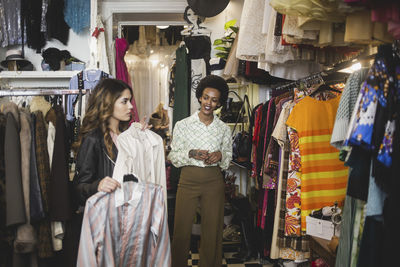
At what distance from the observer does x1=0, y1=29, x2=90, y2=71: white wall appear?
4.22m

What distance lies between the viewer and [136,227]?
160cm

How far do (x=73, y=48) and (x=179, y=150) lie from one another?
87.7 inches

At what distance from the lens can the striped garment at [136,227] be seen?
1.55m

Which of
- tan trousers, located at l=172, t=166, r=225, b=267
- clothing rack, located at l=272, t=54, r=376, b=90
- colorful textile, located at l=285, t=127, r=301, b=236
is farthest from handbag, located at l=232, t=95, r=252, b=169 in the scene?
colorful textile, located at l=285, t=127, r=301, b=236

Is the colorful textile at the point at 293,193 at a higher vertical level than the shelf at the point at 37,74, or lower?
lower

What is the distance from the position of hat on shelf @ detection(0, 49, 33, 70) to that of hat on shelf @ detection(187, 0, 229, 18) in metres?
2.02

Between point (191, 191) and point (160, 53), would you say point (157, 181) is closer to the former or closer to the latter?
point (191, 191)

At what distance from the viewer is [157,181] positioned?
2.06 meters

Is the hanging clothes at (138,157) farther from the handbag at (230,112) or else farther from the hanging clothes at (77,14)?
the hanging clothes at (77,14)

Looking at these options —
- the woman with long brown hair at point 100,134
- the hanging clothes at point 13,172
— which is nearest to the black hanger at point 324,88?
the woman with long brown hair at point 100,134

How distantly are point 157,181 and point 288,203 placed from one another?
0.97 m

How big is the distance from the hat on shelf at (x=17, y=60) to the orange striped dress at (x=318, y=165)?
3252 millimetres

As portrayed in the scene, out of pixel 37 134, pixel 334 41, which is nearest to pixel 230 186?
pixel 37 134

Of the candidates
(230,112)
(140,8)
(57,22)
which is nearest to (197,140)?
(230,112)
